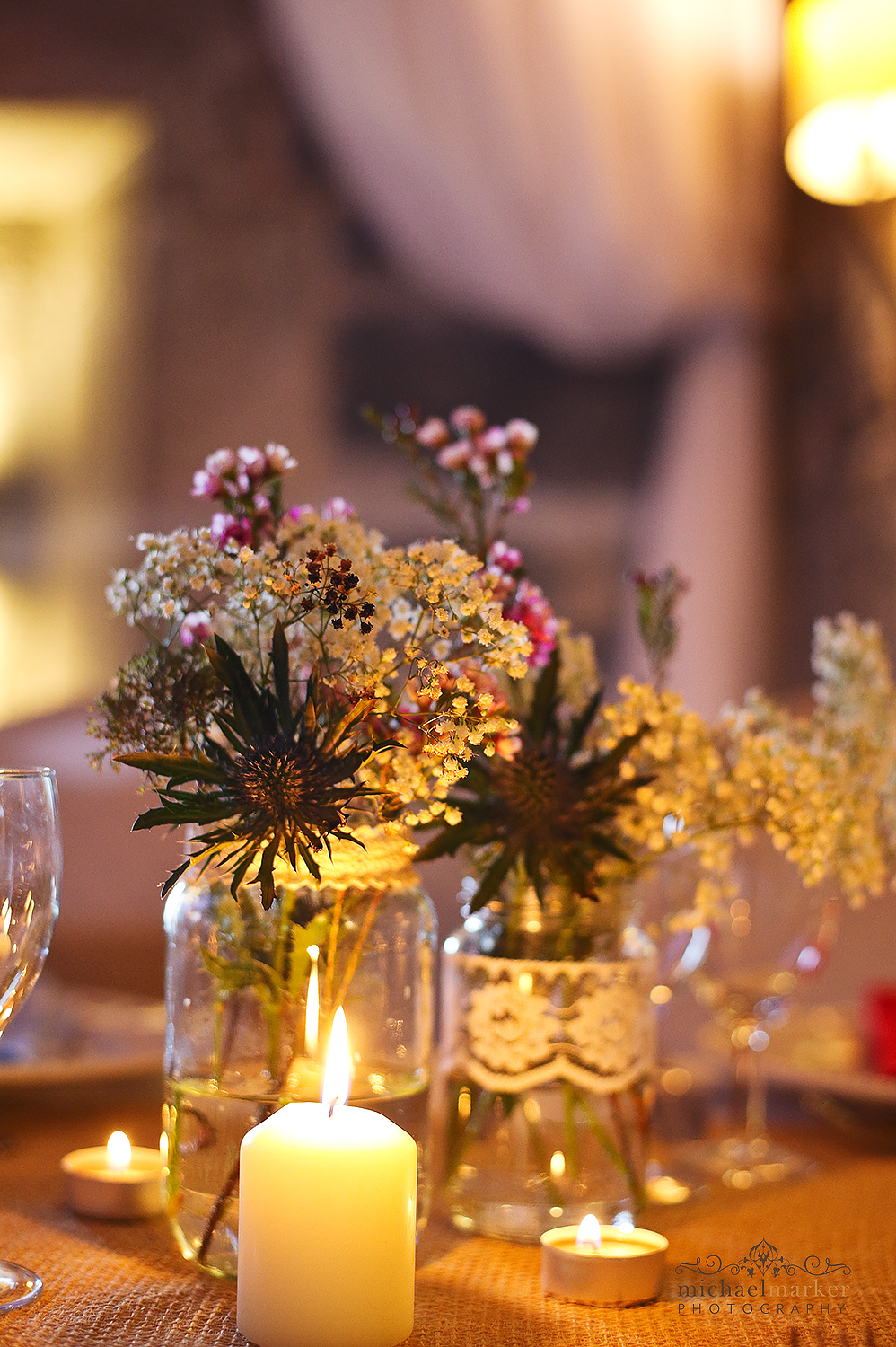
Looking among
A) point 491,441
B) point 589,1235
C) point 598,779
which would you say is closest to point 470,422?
point 491,441

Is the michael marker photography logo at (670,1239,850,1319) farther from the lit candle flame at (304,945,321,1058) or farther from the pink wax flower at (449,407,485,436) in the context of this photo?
the pink wax flower at (449,407,485,436)

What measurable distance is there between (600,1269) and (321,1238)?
0.55ft

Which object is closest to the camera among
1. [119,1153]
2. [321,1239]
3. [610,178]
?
[321,1239]

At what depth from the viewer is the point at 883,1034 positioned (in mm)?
1055

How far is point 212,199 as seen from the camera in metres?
2.46

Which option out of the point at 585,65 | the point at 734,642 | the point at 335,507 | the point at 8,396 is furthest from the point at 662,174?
the point at 335,507

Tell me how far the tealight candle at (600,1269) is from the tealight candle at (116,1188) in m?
0.25

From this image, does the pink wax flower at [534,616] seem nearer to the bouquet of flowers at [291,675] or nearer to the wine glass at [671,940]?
the bouquet of flowers at [291,675]

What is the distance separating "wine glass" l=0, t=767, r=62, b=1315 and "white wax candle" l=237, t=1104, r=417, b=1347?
139 mm

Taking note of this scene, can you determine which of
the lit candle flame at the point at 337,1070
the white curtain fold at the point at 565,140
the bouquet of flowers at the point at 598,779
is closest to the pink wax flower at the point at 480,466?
the bouquet of flowers at the point at 598,779

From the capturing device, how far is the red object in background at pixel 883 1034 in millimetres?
1041

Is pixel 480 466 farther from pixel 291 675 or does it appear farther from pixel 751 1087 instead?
pixel 751 1087

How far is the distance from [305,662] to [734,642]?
1.73m

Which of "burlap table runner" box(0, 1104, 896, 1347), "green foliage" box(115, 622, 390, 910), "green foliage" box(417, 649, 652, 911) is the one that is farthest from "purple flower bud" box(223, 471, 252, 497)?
"burlap table runner" box(0, 1104, 896, 1347)
